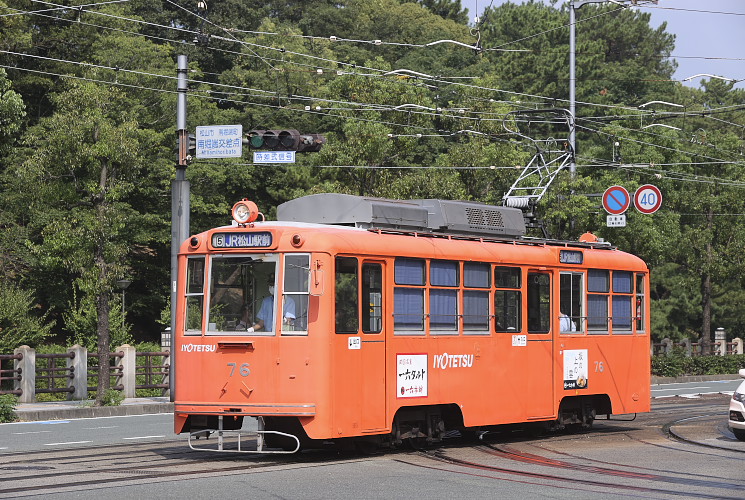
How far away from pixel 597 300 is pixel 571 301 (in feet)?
2.69

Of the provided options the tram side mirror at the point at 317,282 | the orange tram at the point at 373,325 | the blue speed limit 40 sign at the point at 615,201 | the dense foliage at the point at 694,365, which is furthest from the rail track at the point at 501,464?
the dense foliage at the point at 694,365

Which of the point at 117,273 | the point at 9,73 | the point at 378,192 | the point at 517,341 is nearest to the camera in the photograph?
the point at 517,341

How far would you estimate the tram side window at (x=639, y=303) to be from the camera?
2030 centimetres

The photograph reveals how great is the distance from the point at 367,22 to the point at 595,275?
58.8 meters

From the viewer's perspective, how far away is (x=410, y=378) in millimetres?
15273

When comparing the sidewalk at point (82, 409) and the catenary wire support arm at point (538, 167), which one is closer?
the catenary wire support arm at point (538, 167)

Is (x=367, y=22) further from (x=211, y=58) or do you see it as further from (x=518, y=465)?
(x=518, y=465)

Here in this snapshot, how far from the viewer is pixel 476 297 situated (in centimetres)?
1659

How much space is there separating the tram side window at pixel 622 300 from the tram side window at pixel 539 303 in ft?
6.73

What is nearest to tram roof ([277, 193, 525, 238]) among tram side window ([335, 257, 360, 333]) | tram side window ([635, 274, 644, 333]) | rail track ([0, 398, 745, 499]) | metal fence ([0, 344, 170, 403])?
tram side window ([335, 257, 360, 333])

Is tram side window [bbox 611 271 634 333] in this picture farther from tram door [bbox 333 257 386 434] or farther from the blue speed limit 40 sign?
the blue speed limit 40 sign

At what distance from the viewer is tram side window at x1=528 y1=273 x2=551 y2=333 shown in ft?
58.0

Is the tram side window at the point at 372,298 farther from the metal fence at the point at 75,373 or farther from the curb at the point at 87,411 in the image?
the metal fence at the point at 75,373

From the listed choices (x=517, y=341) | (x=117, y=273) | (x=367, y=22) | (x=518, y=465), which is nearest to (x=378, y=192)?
(x=117, y=273)
